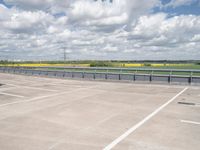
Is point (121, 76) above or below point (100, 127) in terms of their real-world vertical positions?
above

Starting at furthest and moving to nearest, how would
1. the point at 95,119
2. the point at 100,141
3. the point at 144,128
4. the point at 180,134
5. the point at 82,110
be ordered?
the point at 82,110, the point at 95,119, the point at 144,128, the point at 180,134, the point at 100,141

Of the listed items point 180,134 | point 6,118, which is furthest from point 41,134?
point 180,134

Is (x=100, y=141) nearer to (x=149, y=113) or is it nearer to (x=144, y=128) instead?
(x=144, y=128)

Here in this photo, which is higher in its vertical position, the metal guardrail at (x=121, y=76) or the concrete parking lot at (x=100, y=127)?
the metal guardrail at (x=121, y=76)

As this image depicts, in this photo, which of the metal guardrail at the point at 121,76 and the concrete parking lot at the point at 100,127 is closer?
the concrete parking lot at the point at 100,127

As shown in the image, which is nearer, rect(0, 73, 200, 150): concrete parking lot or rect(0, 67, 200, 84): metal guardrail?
rect(0, 73, 200, 150): concrete parking lot

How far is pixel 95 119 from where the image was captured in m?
→ 7.90

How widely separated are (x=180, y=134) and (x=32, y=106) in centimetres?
713

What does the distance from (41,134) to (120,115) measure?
343cm

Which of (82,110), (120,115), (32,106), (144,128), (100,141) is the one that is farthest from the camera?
(32,106)

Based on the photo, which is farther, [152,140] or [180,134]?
[180,134]

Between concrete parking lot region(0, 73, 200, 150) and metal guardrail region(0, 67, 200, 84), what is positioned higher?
metal guardrail region(0, 67, 200, 84)

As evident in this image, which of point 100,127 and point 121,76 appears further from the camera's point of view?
point 121,76

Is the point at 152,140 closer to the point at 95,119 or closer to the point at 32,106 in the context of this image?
the point at 95,119
